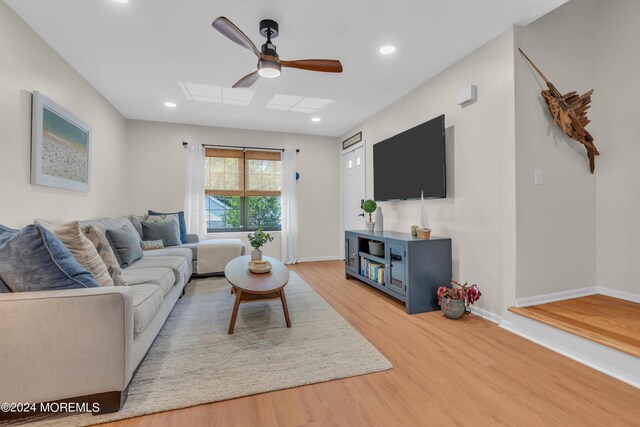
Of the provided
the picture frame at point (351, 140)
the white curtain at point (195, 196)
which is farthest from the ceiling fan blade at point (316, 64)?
the white curtain at point (195, 196)

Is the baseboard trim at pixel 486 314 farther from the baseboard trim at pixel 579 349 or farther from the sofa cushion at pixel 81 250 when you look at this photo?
the sofa cushion at pixel 81 250

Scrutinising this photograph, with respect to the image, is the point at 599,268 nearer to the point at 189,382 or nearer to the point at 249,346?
the point at 249,346

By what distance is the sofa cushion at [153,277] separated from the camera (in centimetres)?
223

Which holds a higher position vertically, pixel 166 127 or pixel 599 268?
pixel 166 127

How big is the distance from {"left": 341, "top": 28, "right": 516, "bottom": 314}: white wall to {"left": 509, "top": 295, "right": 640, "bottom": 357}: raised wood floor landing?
287mm

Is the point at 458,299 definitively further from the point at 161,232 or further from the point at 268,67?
the point at 161,232

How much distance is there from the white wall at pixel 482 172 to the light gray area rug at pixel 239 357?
1339 mm

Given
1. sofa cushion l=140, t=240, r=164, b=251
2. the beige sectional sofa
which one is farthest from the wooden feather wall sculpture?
sofa cushion l=140, t=240, r=164, b=251

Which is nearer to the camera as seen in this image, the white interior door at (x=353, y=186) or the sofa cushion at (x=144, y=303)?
the sofa cushion at (x=144, y=303)

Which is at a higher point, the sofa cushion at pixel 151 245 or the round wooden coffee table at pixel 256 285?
the sofa cushion at pixel 151 245

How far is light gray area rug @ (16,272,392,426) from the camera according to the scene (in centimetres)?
157

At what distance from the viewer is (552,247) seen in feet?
8.27

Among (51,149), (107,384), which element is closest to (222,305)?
(107,384)

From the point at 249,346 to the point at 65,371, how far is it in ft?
3.45
